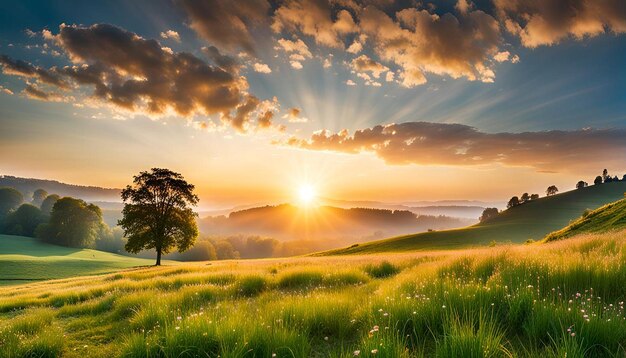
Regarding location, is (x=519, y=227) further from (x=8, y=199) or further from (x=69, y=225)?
(x=8, y=199)

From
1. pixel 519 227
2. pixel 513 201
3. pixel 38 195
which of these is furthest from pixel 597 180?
pixel 38 195

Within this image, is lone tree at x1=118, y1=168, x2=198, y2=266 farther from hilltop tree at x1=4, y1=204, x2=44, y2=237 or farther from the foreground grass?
hilltop tree at x1=4, y1=204, x2=44, y2=237

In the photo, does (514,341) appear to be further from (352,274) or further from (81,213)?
(81,213)

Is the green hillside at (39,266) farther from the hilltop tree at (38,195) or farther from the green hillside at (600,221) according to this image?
the hilltop tree at (38,195)

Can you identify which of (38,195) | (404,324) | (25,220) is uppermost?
(38,195)

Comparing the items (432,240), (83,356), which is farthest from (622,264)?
(432,240)

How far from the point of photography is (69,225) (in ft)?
276

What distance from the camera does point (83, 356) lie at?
5344 millimetres

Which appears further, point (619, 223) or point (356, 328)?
point (619, 223)

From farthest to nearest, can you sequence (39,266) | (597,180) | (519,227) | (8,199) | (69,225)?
1. (597,180)
2. (8,199)
3. (519,227)
4. (69,225)
5. (39,266)

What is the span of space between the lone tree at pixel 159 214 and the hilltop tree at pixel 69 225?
52854 millimetres

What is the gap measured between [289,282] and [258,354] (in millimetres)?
7023

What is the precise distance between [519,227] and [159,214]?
9003cm

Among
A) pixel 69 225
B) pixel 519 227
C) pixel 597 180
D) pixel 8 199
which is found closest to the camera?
pixel 69 225
